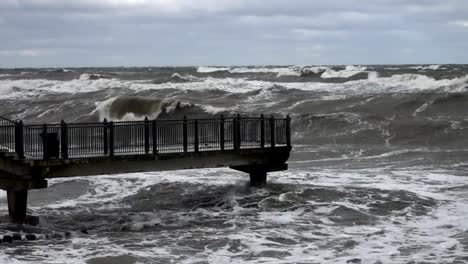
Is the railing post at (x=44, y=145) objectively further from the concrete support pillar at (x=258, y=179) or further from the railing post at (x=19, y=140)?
the concrete support pillar at (x=258, y=179)

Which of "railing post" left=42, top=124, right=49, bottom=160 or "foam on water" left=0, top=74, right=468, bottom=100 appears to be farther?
"foam on water" left=0, top=74, right=468, bottom=100

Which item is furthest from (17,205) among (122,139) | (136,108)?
(136,108)

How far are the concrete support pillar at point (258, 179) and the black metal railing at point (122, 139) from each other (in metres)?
0.96

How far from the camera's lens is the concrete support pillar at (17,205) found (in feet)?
61.5

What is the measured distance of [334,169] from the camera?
2789 cm

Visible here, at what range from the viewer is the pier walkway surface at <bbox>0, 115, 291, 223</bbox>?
18.8 metres

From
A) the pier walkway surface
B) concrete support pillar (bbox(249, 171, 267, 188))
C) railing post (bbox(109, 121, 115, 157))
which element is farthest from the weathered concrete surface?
concrete support pillar (bbox(249, 171, 267, 188))

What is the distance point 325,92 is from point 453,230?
175 ft

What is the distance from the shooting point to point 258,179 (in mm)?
23703

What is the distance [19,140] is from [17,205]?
161 cm

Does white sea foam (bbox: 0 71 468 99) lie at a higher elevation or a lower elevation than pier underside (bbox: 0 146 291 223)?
higher

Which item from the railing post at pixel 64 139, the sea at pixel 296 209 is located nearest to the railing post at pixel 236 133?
→ the sea at pixel 296 209

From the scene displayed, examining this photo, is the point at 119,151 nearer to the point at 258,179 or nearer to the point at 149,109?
the point at 258,179

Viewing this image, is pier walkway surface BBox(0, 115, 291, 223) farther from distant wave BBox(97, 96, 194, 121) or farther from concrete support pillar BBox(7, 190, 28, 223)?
distant wave BBox(97, 96, 194, 121)
